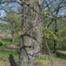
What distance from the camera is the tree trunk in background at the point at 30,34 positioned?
3166 millimetres

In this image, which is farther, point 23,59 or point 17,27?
point 17,27

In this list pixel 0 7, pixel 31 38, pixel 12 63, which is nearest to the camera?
pixel 31 38

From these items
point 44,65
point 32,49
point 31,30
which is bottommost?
point 44,65

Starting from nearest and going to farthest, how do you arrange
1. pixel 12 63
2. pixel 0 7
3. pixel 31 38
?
pixel 31 38
pixel 12 63
pixel 0 7

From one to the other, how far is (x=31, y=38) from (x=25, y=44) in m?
0.12

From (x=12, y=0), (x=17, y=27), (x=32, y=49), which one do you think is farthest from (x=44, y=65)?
(x=12, y=0)

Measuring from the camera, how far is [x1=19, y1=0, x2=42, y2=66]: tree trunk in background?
3166mm

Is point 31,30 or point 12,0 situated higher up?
point 12,0

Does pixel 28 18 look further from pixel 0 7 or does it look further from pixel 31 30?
pixel 0 7

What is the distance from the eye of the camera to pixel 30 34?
3184 mm

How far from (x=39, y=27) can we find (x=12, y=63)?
62 centimetres

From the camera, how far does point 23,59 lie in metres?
3.20

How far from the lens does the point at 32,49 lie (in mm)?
3195

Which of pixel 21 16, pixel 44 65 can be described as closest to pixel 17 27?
pixel 21 16
